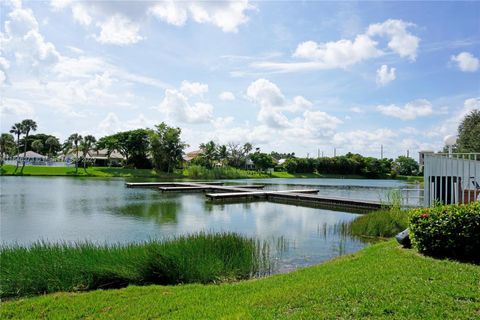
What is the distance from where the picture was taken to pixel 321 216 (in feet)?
55.3

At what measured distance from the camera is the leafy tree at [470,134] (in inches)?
898

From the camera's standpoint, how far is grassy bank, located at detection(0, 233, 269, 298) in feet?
19.1

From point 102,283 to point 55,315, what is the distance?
1.74m

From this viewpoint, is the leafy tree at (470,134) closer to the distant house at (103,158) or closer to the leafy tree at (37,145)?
the distant house at (103,158)

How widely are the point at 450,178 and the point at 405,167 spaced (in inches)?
2781

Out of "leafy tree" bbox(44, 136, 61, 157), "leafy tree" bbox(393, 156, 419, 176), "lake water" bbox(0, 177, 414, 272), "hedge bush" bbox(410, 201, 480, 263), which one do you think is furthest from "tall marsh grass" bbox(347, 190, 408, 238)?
"leafy tree" bbox(44, 136, 61, 157)

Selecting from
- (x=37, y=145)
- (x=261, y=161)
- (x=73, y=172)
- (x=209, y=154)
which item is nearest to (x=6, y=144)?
(x=37, y=145)

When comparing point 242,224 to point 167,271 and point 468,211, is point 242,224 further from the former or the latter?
point 468,211

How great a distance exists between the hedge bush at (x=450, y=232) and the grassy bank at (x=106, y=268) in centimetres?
333

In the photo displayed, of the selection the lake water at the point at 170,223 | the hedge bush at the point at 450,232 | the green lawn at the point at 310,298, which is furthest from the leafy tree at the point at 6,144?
the hedge bush at the point at 450,232

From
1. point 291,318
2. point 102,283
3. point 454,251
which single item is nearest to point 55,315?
point 102,283

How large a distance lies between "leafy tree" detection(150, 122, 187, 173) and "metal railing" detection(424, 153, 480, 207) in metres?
47.3

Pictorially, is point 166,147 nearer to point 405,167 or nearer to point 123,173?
point 123,173

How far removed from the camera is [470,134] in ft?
79.4
